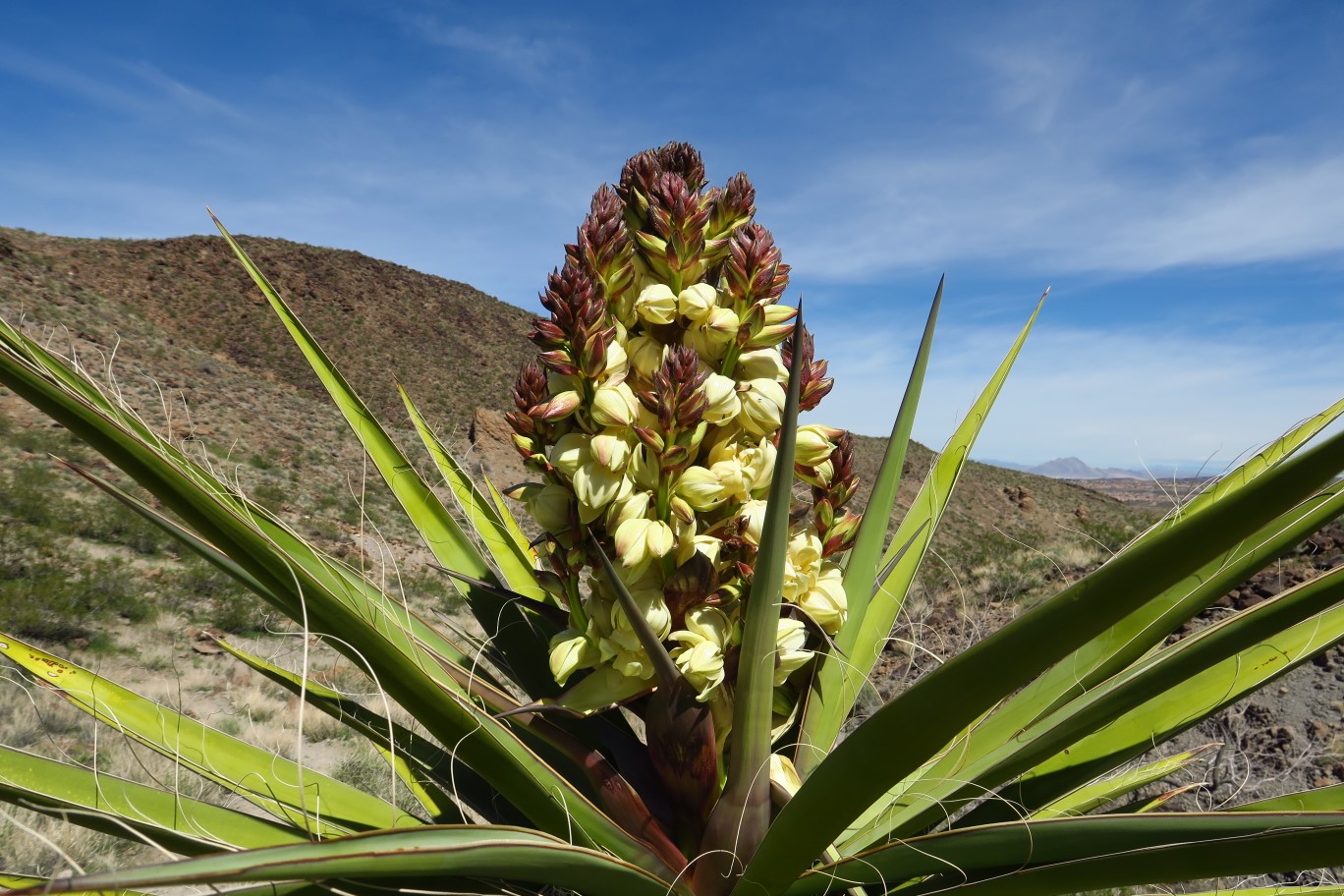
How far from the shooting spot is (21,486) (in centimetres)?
789

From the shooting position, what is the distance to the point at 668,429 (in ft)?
3.64

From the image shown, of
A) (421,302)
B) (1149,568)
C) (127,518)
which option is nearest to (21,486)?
(127,518)

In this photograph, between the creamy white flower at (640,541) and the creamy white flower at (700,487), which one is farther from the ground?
the creamy white flower at (700,487)

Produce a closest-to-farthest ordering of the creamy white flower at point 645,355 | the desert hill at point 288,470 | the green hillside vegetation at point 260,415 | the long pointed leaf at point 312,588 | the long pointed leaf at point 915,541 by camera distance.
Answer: the long pointed leaf at point 312,588 → the creamy white flower at point 645,355 → the long pointed leaf at point 915,541 → the desert hill at point 288,470 → the green hillside vegetation at point 260,415

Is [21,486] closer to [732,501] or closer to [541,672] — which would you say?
[541,672]

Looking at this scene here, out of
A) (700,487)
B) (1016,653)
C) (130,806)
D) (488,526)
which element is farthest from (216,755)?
(1016,653)

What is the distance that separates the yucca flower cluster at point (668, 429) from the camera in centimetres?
112

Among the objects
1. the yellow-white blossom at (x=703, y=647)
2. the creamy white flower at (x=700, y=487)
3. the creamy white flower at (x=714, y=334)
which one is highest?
the creamy white flower at (x=714, y=334)

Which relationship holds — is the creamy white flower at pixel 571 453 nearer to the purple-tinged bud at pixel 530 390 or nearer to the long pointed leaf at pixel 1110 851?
the purple-tinged bud at pixel 530 390

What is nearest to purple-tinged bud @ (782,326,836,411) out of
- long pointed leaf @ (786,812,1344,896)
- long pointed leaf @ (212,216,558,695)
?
long pointed leaf @ (786,812,1344,896)

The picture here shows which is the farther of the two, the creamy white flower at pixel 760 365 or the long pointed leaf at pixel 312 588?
the creamy white flower at pixel 760 365

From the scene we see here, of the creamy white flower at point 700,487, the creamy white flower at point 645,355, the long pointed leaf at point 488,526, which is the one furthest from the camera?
the long pointed leaf at point 488,526

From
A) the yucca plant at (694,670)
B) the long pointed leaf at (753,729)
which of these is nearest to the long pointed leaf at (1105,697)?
the yucca plant at (694,670)

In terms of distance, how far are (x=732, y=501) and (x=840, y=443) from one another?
0.23 metres
